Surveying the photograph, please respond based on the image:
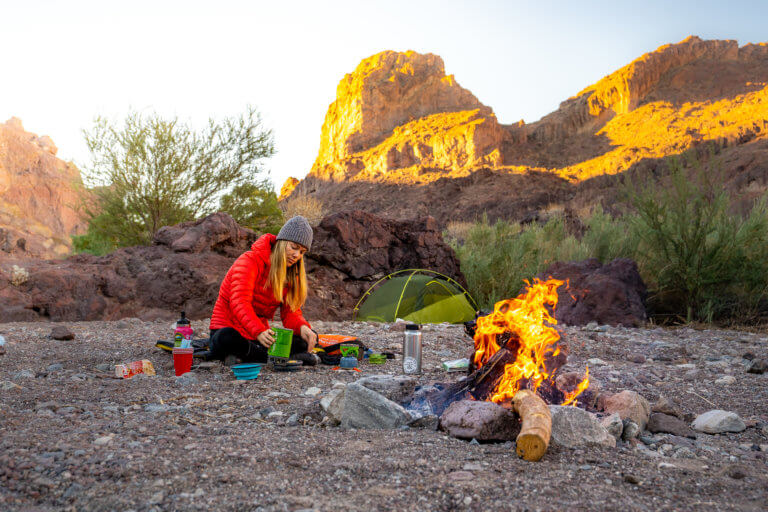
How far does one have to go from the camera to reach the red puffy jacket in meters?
4.29

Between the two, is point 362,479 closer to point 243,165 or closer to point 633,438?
point 633,438

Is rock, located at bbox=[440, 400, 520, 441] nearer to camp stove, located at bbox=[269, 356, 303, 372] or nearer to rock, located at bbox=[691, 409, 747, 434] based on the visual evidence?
rock, located at bbox=[691, 409, 747, 434]

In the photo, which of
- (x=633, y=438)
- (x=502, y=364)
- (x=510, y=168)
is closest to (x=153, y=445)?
(x=502, y=364)

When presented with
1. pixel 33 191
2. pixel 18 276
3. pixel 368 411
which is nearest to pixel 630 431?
pixel 368 411

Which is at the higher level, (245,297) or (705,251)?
(705,251)

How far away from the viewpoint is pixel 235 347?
14.8ft

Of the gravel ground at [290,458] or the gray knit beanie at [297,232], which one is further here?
the gray knit beanie at [297,232]

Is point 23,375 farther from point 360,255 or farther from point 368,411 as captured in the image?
point 360,255

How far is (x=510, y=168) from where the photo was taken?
38.8m

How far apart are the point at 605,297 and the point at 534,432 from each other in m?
5.81

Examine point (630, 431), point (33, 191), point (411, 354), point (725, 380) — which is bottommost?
point (725, 380)

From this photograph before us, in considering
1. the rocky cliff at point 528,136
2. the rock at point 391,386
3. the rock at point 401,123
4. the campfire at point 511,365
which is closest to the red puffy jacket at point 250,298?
the rock at point 391,386

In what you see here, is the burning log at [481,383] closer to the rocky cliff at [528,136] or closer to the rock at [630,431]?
the rock at [630,431]

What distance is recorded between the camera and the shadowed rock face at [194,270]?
7.20m
